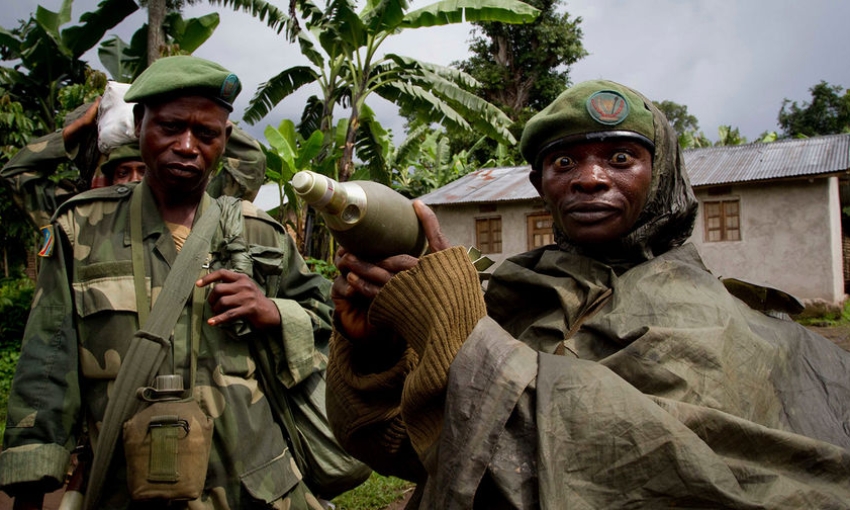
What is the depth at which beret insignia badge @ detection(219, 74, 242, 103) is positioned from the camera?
7.86ft

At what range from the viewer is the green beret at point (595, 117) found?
1672 mm

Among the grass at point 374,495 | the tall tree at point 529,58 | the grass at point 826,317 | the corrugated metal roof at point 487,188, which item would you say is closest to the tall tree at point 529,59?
the tall tree at point 529,58

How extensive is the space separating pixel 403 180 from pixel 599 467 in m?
17.2

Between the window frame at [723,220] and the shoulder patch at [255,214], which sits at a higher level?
the window frame at [723,220]

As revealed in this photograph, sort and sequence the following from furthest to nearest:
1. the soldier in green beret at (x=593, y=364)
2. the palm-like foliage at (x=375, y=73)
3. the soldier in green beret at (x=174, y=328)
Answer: the palm-like foliage at (x=375, y=73) < the soldier in green beret at (x=174, y=328) < the soldier in green beret at (x=593, y=364)

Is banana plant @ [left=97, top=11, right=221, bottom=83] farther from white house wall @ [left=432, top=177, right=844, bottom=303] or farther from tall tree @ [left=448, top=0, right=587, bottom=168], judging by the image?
tall tree @ [left=448, top=0, right=587, bottom=168]

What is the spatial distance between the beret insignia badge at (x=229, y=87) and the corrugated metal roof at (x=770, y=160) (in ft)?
42.6

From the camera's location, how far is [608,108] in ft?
5.48

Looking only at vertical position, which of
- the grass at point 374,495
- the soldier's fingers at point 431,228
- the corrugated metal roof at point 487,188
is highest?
the corrugated metal roof at point 487,188

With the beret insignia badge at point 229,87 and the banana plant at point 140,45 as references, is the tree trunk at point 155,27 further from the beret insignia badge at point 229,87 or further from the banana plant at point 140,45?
the beret insignia badge at point 229,87

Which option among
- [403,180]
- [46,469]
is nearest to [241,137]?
[46,469]

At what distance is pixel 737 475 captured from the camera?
1308mm

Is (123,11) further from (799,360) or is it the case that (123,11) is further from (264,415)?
(799,360)

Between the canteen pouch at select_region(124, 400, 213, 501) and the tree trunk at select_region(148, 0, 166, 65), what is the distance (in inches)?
404
